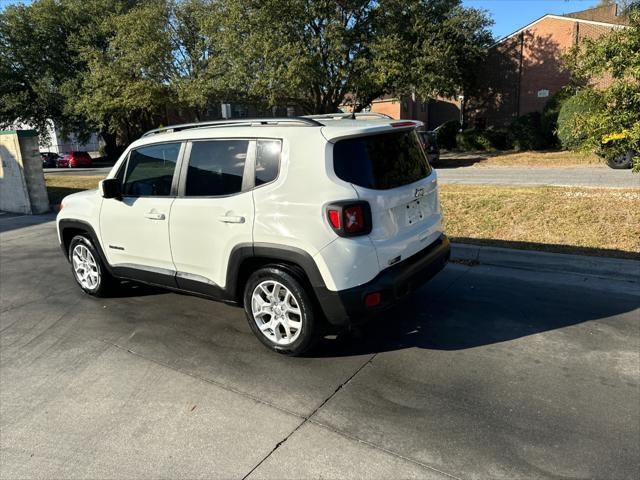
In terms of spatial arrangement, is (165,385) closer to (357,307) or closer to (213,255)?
(213,255)

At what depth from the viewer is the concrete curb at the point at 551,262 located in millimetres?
5542

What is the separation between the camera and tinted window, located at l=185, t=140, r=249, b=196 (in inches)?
154

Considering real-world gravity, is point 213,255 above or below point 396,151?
below

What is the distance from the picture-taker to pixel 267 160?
3.76m

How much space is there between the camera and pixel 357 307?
11.3 feet

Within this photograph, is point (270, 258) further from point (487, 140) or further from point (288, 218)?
point (487, 140)

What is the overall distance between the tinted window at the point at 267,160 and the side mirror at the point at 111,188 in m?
1.81

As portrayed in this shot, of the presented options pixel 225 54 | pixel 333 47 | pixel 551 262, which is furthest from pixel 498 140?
pixel 551 262

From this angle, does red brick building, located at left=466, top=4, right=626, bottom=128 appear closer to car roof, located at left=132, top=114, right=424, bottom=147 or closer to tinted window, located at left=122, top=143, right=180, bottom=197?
car roof, located at left=132, top=114, right=424, bottom=147

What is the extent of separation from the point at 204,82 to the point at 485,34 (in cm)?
1692

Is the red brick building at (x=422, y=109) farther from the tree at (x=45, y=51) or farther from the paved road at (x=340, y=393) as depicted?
the paved road at (x=340, y=393)

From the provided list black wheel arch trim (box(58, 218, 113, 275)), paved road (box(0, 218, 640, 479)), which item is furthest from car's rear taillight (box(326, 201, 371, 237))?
black wheel arch trim (box(58, 218, 113, 275))

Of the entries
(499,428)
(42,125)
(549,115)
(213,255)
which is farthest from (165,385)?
(42,125)

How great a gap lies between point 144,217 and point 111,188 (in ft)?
1.69
